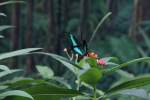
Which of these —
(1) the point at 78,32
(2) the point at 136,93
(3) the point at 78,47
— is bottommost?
(2) the point at 136,93

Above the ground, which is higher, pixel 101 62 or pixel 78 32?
pixel 78 32

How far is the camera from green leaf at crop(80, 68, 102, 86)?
3.90 ft

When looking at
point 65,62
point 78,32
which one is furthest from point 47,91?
point 78,32

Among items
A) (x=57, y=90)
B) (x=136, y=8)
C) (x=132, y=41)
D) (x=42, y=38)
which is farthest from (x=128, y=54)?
(x=57, y=90)

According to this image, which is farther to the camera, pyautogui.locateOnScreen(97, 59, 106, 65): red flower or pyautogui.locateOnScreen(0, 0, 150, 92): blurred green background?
pyautogui.locateOnScreen(0, 0, 150, 92): blurred green background

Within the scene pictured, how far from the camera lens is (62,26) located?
467cm

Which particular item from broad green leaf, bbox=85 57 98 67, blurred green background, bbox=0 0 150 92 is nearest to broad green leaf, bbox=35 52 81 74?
broad green leaf, bbox=85 57 98 67

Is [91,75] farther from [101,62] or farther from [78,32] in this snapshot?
[78,32]

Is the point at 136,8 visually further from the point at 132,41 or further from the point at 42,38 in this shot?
the point at 42,38

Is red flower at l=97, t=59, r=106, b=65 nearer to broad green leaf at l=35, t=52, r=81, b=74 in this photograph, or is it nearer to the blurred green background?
broad green leaf at l=35, t=52, r=81, b=74

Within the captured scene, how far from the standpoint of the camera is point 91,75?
1206mm

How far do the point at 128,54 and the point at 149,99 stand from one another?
3566 millimetres

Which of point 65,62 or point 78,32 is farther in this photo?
point 78,32

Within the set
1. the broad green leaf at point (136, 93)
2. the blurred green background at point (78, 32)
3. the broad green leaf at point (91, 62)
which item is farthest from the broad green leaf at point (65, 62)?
the blurred green background at point (78, 32)
